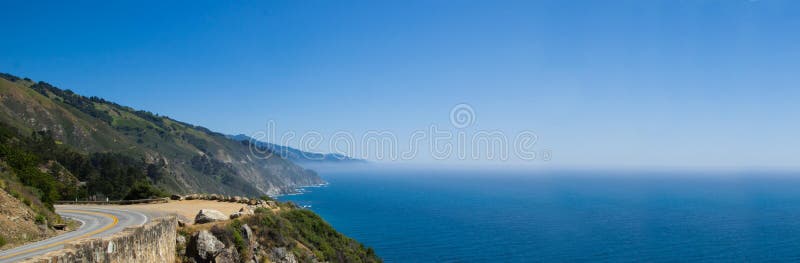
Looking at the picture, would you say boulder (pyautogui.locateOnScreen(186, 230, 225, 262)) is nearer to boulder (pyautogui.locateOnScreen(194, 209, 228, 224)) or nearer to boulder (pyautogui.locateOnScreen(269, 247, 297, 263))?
boulder (pyautogui.locateOnScreen(194, 209, 228, 224))

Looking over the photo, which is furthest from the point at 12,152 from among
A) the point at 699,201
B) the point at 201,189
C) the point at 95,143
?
the point at 699,201

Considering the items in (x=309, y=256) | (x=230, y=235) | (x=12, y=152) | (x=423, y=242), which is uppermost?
(x=12, y=152)

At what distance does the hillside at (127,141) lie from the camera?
95250 millimetres

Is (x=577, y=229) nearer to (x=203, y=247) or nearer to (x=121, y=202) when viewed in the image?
(x=121, y=202)

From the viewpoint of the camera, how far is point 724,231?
269 ft

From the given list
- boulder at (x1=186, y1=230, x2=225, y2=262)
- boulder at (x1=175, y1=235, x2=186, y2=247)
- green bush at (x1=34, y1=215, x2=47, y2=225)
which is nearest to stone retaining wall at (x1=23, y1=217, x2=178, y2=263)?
boulder at (x1=175, y1=235, x2=186, y2=247)

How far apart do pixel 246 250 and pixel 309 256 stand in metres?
6.59

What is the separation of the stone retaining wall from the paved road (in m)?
2.03

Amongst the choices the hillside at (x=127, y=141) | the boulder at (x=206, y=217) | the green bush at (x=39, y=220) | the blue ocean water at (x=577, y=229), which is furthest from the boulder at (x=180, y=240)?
the blue ocean water at (x=577, y=229)

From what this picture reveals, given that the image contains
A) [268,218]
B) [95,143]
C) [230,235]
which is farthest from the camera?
[95,143]

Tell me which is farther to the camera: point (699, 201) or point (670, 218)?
point (699, 201)

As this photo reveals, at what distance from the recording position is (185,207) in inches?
1053

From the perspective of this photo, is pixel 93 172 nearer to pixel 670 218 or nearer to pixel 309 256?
pixel 309 256

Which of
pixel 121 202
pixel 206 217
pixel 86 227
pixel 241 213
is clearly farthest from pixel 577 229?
pixel 86 227
